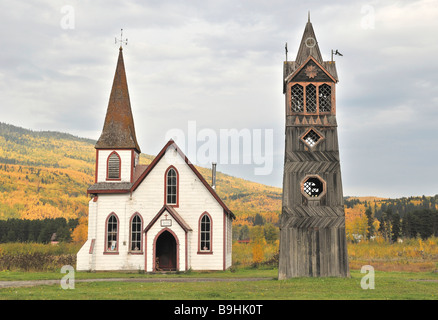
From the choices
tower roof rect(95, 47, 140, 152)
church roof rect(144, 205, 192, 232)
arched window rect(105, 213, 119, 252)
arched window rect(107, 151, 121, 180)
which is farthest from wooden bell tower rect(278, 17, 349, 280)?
arched window rect(107, 151, 121, 180)

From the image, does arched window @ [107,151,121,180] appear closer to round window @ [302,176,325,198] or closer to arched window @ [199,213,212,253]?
arched window @ [199,213,212,253]

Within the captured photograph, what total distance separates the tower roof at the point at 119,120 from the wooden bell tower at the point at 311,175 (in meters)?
13.7

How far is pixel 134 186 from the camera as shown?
33.8m

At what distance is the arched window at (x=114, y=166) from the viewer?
116 ft

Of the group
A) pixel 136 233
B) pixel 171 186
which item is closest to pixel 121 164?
pixel 171 186

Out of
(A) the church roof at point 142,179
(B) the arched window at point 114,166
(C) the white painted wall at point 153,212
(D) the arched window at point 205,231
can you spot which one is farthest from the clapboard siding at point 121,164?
(D) the arched window at point 205,231

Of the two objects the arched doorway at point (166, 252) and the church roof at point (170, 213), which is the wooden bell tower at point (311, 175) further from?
the arched doorway at point (166, 252)

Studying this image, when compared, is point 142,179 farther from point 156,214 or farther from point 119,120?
point 119,120

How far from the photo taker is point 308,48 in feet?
90.0

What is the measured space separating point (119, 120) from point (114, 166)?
11.4ft

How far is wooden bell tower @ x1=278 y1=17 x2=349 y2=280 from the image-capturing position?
24.9 meters

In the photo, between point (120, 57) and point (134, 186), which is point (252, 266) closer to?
point (134, 186)
